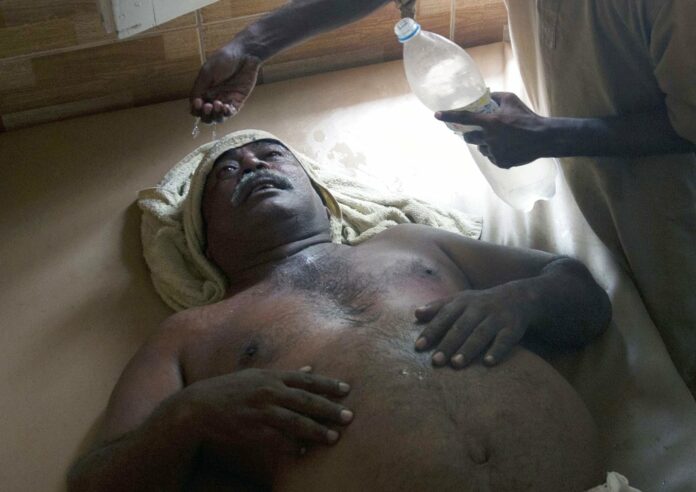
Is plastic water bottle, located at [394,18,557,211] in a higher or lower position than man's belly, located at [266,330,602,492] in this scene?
higher

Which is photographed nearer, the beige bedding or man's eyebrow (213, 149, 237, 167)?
the beige bedding

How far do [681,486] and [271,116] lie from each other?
1549 millimetres

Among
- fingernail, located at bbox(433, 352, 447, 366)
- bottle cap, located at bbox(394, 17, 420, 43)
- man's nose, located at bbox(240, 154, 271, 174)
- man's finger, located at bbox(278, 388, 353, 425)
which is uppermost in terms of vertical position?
bottle cap, located at bbox(394, 17, 420, 43)

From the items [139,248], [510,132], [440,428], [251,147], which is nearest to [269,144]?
[251,147]

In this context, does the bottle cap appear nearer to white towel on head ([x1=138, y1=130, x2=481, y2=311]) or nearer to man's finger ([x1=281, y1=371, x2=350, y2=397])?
white towel on head ([x1=138, y1=130, x2=481, y2=311])

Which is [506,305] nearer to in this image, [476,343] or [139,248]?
[476,343]

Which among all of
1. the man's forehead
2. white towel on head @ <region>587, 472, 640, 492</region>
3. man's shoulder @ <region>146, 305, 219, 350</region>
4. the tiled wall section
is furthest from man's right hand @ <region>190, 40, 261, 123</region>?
white towel on head @ <region>587, 472, 640, 492</region>

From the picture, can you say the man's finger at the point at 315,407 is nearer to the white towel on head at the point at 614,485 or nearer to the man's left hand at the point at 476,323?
the man's left hand at the point at 476,323

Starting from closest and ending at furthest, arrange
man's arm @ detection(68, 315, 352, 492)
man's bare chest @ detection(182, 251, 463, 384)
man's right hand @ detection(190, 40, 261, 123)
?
1. man's arm @ detection(68, 315, 352, 492)
2. man's bare chest @ detection(182, 251, 463, 384)
3. man's right hand @ detection(190, 40, 261, 123)

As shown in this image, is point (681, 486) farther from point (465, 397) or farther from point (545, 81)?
point (545, 81)

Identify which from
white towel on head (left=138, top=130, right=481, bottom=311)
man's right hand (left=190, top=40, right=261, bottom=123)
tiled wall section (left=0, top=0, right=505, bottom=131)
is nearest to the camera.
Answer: man's right hand (left=190, top=40, right=261, bottom=123)

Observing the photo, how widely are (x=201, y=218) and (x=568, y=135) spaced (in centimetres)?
86

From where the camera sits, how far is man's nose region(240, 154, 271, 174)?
1843mm

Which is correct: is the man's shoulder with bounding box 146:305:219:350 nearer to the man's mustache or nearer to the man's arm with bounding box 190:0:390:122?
the man's mustache
